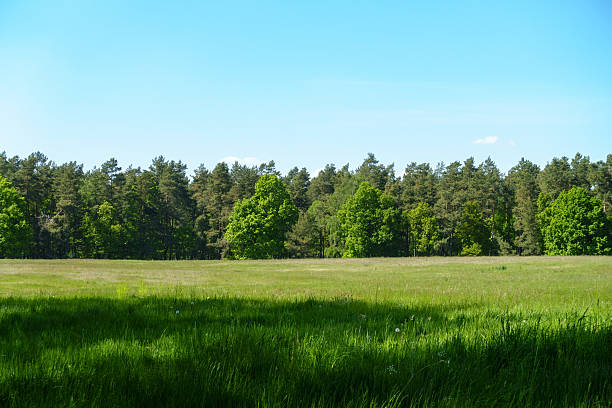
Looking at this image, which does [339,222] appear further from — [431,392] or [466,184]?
[431,392]

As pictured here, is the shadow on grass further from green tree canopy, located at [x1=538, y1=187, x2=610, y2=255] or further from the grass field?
green tree canopy, located at [x1=538, y1=187, x2=610, y2=255]

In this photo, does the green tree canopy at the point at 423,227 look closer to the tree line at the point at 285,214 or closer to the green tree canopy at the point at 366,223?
the tree line at the point at 285,214

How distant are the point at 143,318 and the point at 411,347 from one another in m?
3.59

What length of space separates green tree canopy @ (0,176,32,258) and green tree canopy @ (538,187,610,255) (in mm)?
106795

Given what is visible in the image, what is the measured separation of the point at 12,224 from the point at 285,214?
2023 inches

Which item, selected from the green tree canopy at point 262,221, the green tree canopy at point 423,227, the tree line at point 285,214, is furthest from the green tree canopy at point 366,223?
the green tree canopy at point 262,221

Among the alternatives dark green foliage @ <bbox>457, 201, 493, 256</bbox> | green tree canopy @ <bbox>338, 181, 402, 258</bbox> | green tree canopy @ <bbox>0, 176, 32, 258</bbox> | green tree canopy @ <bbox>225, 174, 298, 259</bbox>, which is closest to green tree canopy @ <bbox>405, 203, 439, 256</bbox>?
dark green foliage @ <bbox>457, 201, 493, 256</bbox>

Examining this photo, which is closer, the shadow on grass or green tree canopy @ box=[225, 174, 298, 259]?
the shadow on grass

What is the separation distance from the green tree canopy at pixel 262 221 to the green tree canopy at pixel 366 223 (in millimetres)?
13639

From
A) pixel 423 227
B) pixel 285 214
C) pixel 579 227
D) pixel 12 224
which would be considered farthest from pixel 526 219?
pixel 12 224

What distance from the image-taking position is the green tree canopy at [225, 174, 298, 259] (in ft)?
250

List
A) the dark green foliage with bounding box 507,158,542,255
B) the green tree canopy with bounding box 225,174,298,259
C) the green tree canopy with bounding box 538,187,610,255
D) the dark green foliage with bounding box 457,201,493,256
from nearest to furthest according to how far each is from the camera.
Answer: the green tree canopy with bounding box 538,187,610,255 < the green tree canopy with bounding box 225,174,298,259 < the dark green foliage with bounding box 507,158,542,255 < the dark green foliage with bounding box 457,201,493,256

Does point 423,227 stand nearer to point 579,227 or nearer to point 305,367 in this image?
point 579,227

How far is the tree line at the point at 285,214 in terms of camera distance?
76125mm
